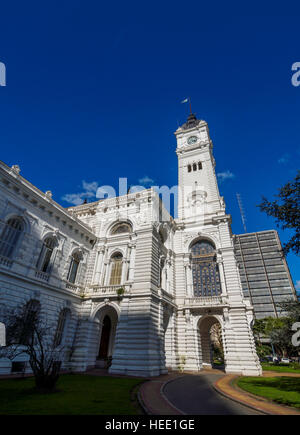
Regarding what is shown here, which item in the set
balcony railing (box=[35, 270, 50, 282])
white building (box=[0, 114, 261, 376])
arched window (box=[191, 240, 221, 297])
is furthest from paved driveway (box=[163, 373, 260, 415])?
arched window (box=[191, 240, 221, 297])

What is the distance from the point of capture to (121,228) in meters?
29.7

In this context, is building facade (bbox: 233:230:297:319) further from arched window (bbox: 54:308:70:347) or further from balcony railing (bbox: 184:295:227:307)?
arched window (bbox: 54:308:70:347)

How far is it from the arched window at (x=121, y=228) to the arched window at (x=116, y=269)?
2.98m

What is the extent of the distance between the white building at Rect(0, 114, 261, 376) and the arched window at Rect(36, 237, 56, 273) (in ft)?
0.31

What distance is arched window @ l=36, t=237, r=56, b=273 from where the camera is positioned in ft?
70.8

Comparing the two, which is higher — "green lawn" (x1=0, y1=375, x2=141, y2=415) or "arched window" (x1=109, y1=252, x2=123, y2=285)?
"arched window" (x1=109, y1=252, x2=123, y2=285)

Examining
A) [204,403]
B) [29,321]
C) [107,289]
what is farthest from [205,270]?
[29,321]

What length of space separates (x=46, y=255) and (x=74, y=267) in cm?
421

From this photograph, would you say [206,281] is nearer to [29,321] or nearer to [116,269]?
[116,269]

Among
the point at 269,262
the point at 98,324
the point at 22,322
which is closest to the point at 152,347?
the point at 98,324

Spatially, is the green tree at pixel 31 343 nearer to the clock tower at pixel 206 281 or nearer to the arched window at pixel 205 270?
the clock tower at pixel 206 281

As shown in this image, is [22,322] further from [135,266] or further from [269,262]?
[269,262]

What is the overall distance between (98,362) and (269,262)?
9314cm

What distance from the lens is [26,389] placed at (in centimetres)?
1189
